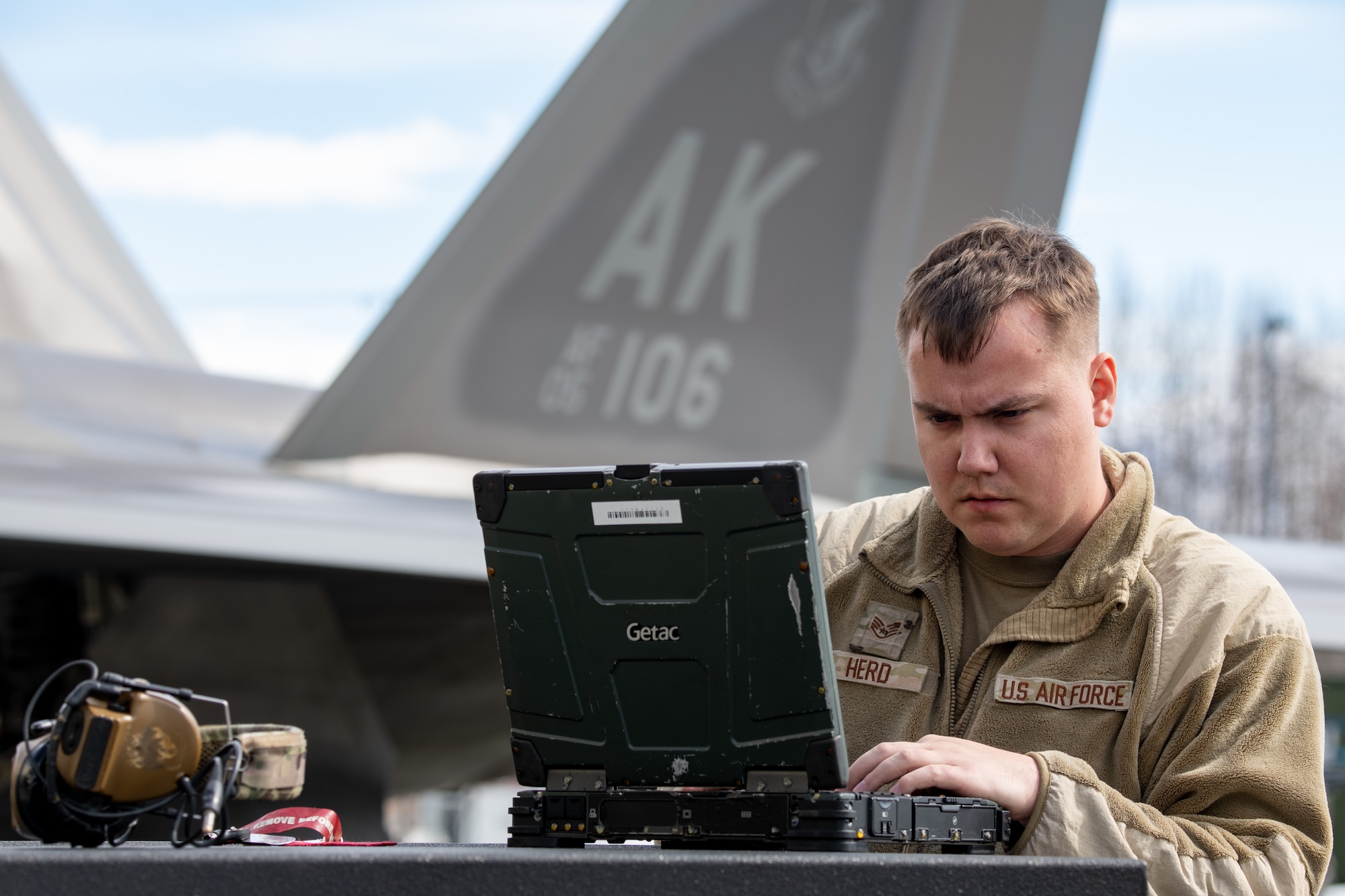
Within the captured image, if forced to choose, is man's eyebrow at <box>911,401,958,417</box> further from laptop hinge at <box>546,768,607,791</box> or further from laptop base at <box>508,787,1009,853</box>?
laptop hinge at <box>546,768,607,791</box>

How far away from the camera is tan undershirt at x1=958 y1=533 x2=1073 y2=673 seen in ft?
5.64

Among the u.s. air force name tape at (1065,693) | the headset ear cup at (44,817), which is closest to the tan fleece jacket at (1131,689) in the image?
the u.s. air force name tape at (1065,693)

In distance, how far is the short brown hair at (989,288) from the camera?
4.97 ft

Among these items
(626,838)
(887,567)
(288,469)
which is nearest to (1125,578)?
(887,567)

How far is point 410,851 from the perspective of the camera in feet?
3.48

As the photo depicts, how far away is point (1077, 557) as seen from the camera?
1615 mm

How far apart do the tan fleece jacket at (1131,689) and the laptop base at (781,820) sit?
88mm

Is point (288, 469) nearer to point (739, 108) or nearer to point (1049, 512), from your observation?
point (739, 108)

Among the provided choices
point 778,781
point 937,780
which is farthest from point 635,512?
point 937,780

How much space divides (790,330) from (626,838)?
5.32 metres

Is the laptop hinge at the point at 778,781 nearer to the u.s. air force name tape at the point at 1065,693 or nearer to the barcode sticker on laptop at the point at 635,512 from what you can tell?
the barcode sticker on laptop at the point at 635,512

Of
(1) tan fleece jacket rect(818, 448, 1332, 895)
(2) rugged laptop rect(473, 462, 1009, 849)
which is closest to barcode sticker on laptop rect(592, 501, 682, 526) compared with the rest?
(2) rugged laptop rect(473, 462, 1009, 849)

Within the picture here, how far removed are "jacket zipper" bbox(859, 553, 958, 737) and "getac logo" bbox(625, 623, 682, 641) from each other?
1.77 ft

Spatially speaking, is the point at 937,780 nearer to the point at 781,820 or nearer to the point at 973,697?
the point at 781,820
